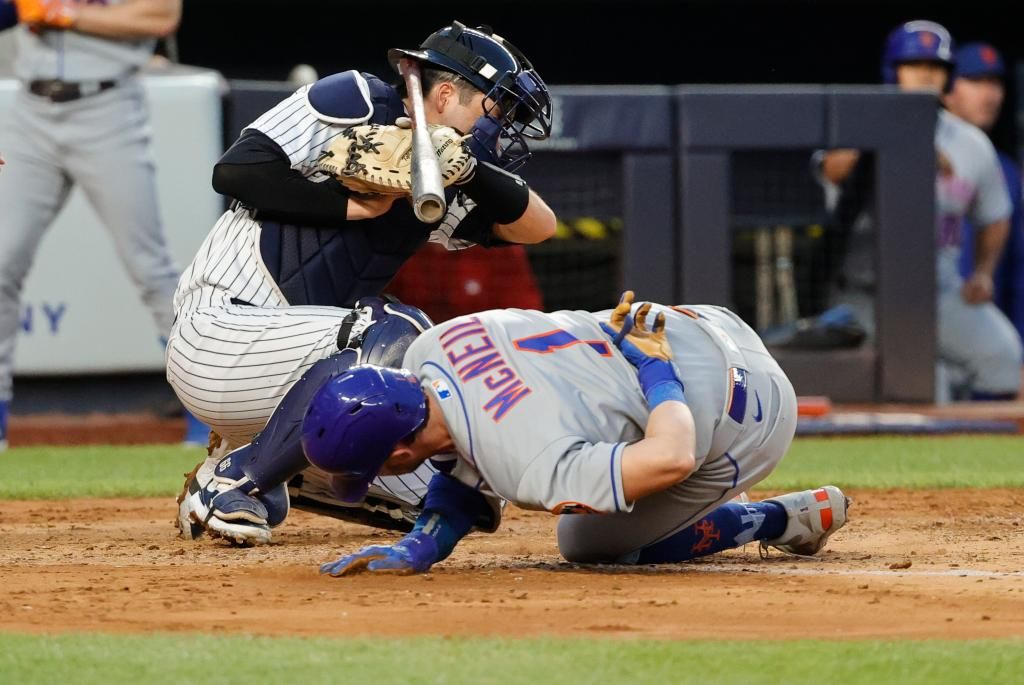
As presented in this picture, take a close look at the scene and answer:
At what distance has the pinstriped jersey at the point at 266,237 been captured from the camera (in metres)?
4.38

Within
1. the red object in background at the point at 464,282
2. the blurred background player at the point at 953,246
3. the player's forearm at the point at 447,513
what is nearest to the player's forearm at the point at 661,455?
the player's forearm at the point at 447,513

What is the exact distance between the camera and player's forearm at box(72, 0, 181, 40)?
652cm

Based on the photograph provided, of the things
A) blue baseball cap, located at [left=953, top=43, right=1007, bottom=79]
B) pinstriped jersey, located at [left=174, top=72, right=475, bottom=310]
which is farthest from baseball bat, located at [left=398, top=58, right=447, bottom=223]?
blue baseball cap, located at [left=953, top=43, right=1007, bottom=79]

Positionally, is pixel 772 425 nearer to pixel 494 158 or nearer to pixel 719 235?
pixel 494 158

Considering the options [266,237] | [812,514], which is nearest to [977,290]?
[812,514]

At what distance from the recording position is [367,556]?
369 centimetres

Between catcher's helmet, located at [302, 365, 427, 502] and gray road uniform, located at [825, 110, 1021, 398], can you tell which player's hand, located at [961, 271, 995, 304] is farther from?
catcher's helmet, located at [302, 365, 427, 502]

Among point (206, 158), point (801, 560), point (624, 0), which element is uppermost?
point (624, 0)

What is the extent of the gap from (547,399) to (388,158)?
3.32ft

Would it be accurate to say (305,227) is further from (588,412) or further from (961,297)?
(961,297)

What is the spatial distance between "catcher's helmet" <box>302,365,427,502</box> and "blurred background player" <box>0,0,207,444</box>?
3247 millimetres

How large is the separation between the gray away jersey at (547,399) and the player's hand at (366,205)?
78 cm

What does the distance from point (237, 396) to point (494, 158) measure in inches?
35.6

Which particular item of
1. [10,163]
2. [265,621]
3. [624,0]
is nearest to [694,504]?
[265,621]
